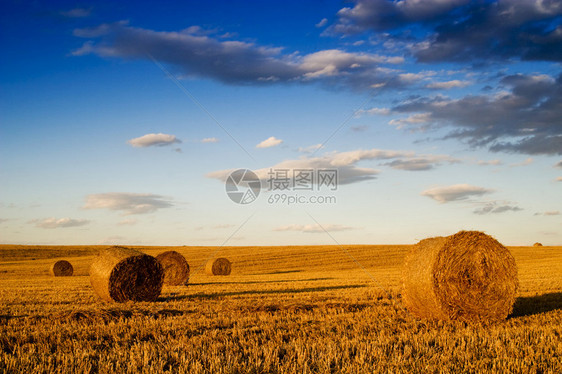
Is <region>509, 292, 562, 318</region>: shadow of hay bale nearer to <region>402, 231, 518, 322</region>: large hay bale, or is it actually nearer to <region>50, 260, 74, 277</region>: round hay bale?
<region>402, 231, 518, 322</region>: large hay bale

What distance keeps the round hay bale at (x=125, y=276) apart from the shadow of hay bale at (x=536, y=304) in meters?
10.1

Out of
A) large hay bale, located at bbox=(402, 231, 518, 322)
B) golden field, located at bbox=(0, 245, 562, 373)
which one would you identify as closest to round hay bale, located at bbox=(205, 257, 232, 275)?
golden field, located at bbox=(0, 245, 562, 373)

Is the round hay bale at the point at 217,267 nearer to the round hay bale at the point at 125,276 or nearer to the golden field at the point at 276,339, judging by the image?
the round hay bale at the point at 125,276

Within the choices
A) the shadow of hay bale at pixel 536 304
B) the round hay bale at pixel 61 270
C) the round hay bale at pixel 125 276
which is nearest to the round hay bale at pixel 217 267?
the round hay bale at pixel 61 270

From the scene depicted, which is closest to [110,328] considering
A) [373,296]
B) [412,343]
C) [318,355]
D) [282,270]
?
[318,355]

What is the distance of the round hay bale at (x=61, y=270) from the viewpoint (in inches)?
1196

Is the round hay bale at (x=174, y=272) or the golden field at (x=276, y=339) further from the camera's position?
the round hay bale at (x=174, y=272)

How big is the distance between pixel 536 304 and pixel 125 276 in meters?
11.5

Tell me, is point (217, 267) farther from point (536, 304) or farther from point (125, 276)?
point (536, 304)

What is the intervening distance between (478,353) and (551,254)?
4423 cm

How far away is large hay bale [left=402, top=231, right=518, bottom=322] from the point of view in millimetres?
9945

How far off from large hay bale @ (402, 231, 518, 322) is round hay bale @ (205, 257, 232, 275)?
1907 centimetres

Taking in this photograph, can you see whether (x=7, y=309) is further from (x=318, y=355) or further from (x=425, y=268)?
(x=425, y=268)

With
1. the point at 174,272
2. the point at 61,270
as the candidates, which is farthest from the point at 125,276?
the point at 61,270
